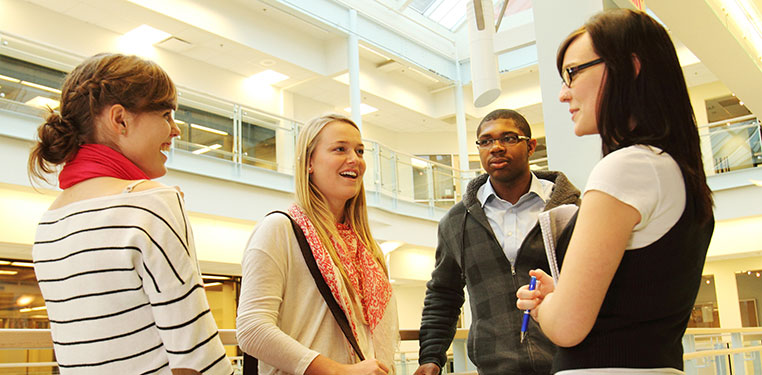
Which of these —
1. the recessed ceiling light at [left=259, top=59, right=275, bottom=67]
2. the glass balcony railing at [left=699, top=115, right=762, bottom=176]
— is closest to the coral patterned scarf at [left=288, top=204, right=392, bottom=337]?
the glass balcony railing at [left=699, top=115, right=762, bottom=176]

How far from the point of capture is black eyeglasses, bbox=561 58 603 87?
1.26m

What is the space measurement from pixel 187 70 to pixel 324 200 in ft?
37.9

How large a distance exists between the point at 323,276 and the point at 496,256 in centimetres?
73

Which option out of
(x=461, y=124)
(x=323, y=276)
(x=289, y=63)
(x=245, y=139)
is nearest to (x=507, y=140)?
(x=323, y=276)

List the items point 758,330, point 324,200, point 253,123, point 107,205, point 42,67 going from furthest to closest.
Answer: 1. point 253,123
2. point 42,67
3. point 758,330
4. point 324,200
5. point 107,205

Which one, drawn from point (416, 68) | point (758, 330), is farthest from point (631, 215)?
point (416, 68)

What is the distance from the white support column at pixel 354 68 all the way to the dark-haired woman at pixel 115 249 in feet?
36.8

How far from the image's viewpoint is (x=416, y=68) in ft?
50.8

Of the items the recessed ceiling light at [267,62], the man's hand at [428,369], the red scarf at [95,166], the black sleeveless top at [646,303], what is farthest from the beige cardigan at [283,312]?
the recessed ceiling light at [267,62]

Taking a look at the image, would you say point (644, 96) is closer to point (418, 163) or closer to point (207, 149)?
point (207, 149)

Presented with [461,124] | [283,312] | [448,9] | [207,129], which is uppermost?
[448,9]

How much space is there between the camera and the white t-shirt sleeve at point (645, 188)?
3.65 feet

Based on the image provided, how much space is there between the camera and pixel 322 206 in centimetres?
214

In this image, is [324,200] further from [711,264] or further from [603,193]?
[711,264]
